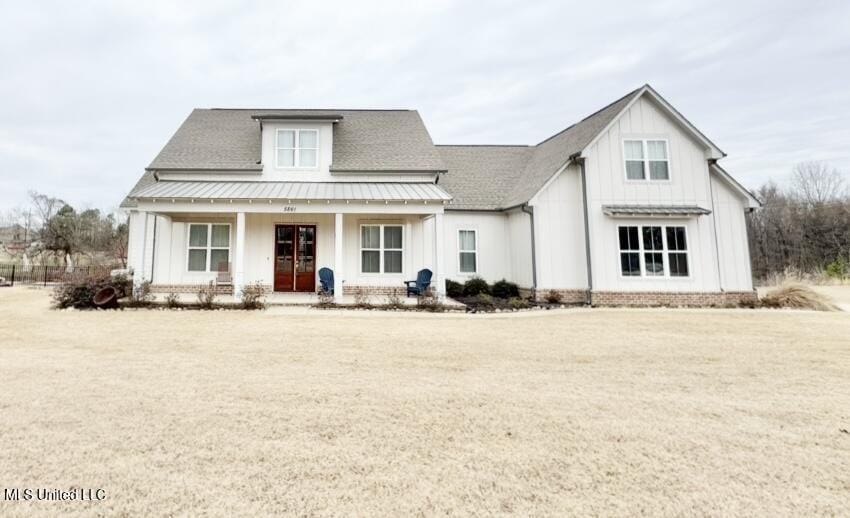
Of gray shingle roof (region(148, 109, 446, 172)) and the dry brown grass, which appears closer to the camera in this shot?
the dry brown grass

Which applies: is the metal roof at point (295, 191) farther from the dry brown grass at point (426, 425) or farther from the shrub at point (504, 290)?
the dry brown grass at point (426, 425)

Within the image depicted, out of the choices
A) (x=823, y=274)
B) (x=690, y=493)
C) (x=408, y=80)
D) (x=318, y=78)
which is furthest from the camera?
(x=408, y=80)

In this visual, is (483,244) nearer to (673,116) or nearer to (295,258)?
(295,258)

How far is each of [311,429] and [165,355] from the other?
14.2 feet

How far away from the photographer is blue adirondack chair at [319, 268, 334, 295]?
12870 mm

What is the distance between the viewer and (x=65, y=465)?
8.80 feet

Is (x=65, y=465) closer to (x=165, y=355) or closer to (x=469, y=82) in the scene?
(x=165, y=355)

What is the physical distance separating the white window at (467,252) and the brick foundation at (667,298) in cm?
502

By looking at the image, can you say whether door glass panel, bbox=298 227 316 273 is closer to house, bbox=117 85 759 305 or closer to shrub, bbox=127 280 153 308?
house, bbox=117 85 759 305

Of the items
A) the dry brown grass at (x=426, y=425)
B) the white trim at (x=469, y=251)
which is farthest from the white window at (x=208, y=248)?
the white trim at (x=469, y=251)

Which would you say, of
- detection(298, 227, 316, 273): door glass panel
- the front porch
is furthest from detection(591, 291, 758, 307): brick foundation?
detection(298, 227, 316, 273): door glass panel

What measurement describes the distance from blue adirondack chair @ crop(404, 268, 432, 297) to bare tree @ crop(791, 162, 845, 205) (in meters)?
39.9

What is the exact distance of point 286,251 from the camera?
1441 centimetres

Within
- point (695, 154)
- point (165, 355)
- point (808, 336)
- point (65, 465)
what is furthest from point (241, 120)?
point (808, 336)
